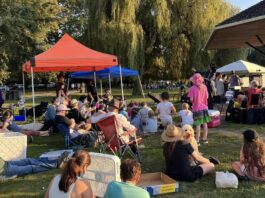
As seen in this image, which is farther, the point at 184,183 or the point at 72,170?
the point at 184,183

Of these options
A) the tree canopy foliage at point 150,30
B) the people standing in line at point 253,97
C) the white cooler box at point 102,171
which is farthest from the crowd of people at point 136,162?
the tree canopy foliage at point 150,30

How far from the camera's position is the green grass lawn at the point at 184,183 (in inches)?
199

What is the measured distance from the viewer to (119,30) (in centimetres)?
2241

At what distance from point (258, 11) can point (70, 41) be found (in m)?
6.35

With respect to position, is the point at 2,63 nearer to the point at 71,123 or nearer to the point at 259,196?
the point at 71,123

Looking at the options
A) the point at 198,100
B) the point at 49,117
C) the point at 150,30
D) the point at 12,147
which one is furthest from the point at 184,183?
the point at 150,30

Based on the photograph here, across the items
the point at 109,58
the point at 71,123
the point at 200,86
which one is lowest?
the point at 71,123

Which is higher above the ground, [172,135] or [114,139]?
[172,135]

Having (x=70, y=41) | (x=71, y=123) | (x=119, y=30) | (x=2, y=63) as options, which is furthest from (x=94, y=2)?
(x=71, y=123)

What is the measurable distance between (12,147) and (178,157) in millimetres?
3042

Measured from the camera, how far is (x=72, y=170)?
3410mm

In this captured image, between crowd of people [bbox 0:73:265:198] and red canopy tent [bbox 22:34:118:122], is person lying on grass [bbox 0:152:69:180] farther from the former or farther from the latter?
red canopy tent [bbox 22:34:118:122]

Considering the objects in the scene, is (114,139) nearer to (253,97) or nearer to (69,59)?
(69,59)

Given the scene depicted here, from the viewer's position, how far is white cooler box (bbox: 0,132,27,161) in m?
6.64
